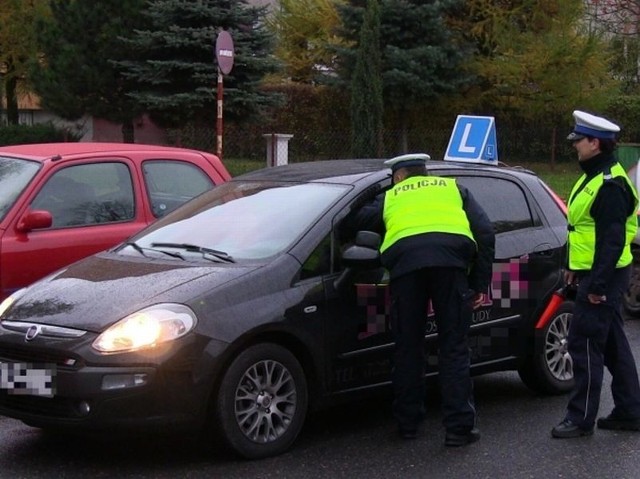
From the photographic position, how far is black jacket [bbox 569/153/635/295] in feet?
18.2

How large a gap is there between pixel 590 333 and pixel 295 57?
23807 mm

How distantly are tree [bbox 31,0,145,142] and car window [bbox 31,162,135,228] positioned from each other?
13466 millimetres

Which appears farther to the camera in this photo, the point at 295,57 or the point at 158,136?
the point at 295,57

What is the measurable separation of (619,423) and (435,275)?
4.93 ft

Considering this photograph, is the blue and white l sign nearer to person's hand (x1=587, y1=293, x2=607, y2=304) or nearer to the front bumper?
person's hand (x1=587, y1=293, x2=607, y2=304)

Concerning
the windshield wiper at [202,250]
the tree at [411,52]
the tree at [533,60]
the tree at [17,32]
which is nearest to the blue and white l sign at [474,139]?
the windshield wiper at [202,250]

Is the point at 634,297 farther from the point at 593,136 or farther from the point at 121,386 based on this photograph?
the point at 121,386

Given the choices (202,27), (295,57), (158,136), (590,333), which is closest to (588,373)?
(590,333)

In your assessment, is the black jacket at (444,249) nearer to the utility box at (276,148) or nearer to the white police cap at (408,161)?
the white police cap at (408,161)

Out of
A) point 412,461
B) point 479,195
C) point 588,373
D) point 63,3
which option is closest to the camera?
point 412,461

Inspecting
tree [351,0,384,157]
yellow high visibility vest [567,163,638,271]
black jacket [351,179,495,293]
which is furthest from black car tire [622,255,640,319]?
tree [351,0,384,157]

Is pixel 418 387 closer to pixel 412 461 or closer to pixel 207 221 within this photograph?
pixel 412 461

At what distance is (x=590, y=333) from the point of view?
573cm

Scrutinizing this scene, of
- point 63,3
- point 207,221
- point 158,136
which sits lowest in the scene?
point 158,136
